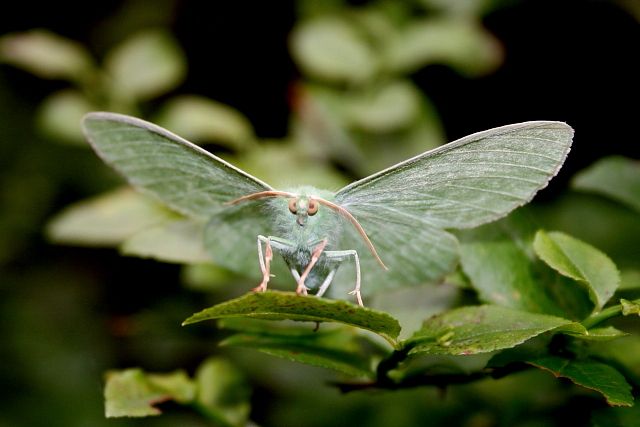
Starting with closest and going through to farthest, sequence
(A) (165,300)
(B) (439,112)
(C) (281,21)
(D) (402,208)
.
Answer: (D) (402,208) → (A) (165,300) → (B) (439,112) → (C) (281,21)

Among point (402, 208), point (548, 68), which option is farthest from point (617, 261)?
point (548, 68)

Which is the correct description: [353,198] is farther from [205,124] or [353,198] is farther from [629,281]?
[205,124]

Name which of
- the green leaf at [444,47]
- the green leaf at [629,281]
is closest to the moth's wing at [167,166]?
the green leaf at [629,281]

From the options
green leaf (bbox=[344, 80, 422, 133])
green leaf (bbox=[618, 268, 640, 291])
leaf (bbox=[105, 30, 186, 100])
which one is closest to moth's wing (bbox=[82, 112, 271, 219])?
green leaf (bbox=[618, 268, 640, 291])

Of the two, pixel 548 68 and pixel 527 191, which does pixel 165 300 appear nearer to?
pixel 527 191

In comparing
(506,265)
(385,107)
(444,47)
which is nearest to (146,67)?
(385,107)

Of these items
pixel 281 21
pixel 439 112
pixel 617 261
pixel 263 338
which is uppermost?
pixel 281 21

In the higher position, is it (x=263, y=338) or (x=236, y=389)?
(x=263, y=338)
